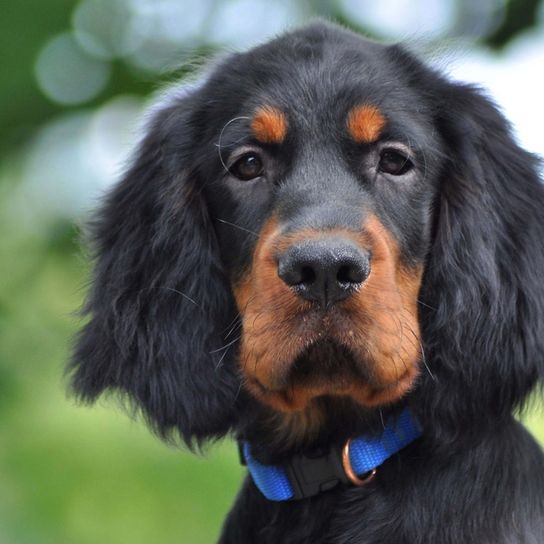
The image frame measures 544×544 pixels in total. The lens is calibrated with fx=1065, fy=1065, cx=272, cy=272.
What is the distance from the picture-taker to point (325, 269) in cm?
279

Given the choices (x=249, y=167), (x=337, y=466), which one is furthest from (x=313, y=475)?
(x=249, y=167)

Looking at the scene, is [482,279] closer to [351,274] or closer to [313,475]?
[351,274]

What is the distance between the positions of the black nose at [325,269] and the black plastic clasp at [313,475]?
570mm

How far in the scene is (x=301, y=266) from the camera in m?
2.82

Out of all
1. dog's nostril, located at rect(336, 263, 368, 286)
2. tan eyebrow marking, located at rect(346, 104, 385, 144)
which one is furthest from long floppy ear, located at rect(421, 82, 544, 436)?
dog's nostril, located at rect(336, 263, 368, 286)

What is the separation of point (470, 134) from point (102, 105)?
14.7 feet

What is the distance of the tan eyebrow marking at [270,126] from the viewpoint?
323 centimetres

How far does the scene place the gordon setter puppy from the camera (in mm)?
2957

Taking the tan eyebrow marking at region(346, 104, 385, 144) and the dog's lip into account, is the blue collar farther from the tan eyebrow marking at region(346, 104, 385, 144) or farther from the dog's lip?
the tan eyebrow marking at region(346, 104, 385, 144)

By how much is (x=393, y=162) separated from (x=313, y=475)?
97cm

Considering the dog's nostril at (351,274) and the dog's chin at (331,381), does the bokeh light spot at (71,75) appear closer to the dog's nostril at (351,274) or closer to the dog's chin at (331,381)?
the dog's chin at (331,381)

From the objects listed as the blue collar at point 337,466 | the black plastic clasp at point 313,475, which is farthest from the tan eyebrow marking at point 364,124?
the black plastic clasp at point 313,475

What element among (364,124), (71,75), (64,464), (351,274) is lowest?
(64,464)

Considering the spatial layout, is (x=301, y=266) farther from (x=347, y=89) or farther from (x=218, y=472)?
(x=218, y=472)
